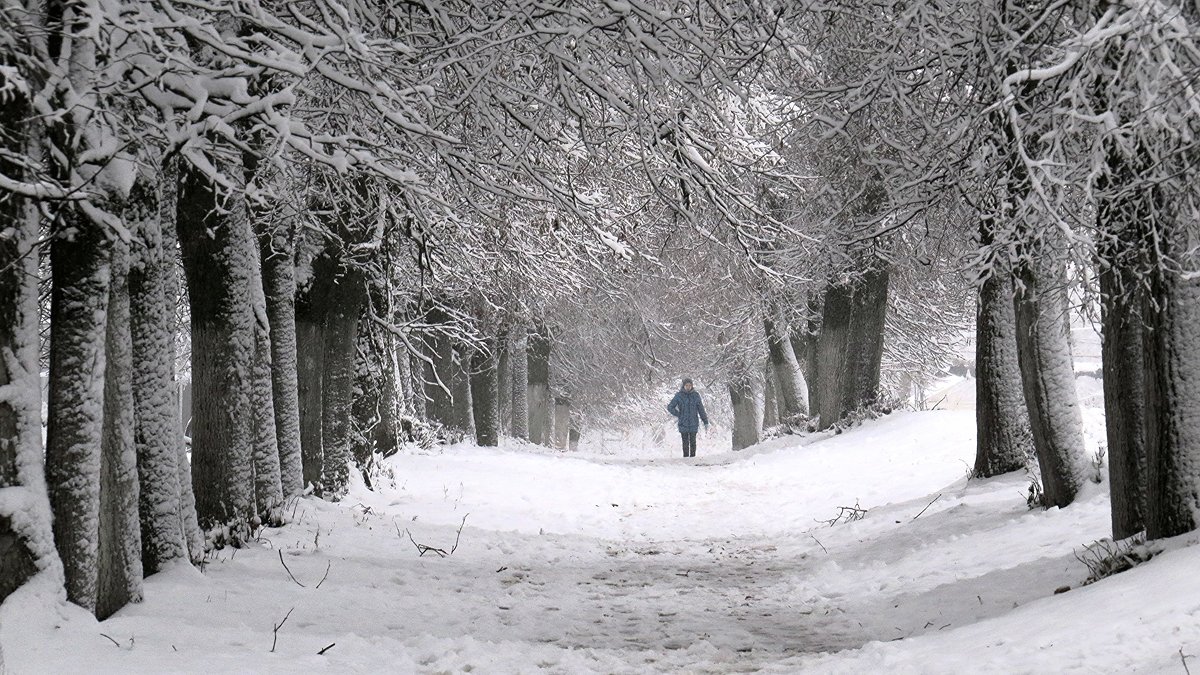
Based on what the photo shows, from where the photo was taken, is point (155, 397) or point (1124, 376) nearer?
point (155, 397)

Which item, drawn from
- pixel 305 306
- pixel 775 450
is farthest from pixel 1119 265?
pixel 775 450

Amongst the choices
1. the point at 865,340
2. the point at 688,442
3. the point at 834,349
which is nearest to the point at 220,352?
the point at 865,340

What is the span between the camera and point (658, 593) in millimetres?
7520

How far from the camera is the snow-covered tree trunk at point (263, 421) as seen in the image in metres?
8.16

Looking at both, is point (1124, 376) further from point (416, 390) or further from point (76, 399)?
point (416, 390)

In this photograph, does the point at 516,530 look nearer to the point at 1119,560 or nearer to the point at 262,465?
the point at 262,465

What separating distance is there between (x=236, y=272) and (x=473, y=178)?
2.25 m

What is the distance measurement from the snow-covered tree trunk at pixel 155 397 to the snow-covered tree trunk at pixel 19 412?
91 centimetres

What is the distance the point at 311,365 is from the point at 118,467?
16.5ft

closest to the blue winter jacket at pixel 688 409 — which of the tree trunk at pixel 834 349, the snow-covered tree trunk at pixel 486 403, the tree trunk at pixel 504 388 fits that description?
the snow-covered tree trunk at pixel 486 403

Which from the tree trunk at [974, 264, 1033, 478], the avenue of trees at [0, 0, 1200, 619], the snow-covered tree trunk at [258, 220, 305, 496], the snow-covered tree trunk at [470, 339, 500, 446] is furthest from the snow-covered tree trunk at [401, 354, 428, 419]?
the tree trunk at [974, 264, 1033, 478]

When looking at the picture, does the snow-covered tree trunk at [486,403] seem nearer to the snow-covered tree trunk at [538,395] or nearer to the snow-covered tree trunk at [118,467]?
the snow-covered tree trunk at [538,395]

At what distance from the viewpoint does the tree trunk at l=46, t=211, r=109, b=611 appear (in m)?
4.88

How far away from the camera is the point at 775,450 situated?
59.4 ft
